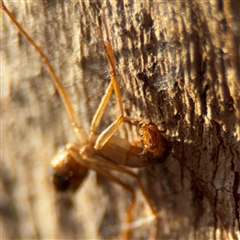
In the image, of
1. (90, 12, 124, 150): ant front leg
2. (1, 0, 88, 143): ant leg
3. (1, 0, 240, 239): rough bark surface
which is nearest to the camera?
(1, 0, 240, 239): rough bark surface

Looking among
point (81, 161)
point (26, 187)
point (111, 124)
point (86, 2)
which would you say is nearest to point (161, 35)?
point (86, 2)

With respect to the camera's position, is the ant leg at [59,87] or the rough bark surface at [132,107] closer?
the rough bark surface at [132,107]

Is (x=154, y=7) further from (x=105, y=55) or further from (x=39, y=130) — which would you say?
(x=39, y=130)

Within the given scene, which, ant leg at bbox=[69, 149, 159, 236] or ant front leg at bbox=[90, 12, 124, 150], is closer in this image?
ant front leg at bbox=[90, 12, 124, 150]

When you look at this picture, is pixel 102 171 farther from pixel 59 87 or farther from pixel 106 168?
pixel 59 87

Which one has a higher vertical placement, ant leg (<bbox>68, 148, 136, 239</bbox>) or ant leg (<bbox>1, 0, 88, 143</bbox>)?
ant leg (<bbox>1, 0, 88, 143</bbox>)

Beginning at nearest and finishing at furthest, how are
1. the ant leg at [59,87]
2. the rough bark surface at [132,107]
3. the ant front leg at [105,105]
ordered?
1. the rough bark surface at [132,107]
2. the ant front leg at [105,105]
3. the ant leg at [59,87]

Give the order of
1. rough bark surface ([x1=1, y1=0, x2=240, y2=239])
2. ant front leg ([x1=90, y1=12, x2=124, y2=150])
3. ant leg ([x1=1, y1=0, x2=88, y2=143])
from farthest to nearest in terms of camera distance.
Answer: ant leg ([x1=1, y1=0, x2=88, y2=143]) → ant front leg ([x1=90, y1=12, x2=124, y2=150]) → rough bark surface ([x1=1, y1=0, x2=240, y2=239])
